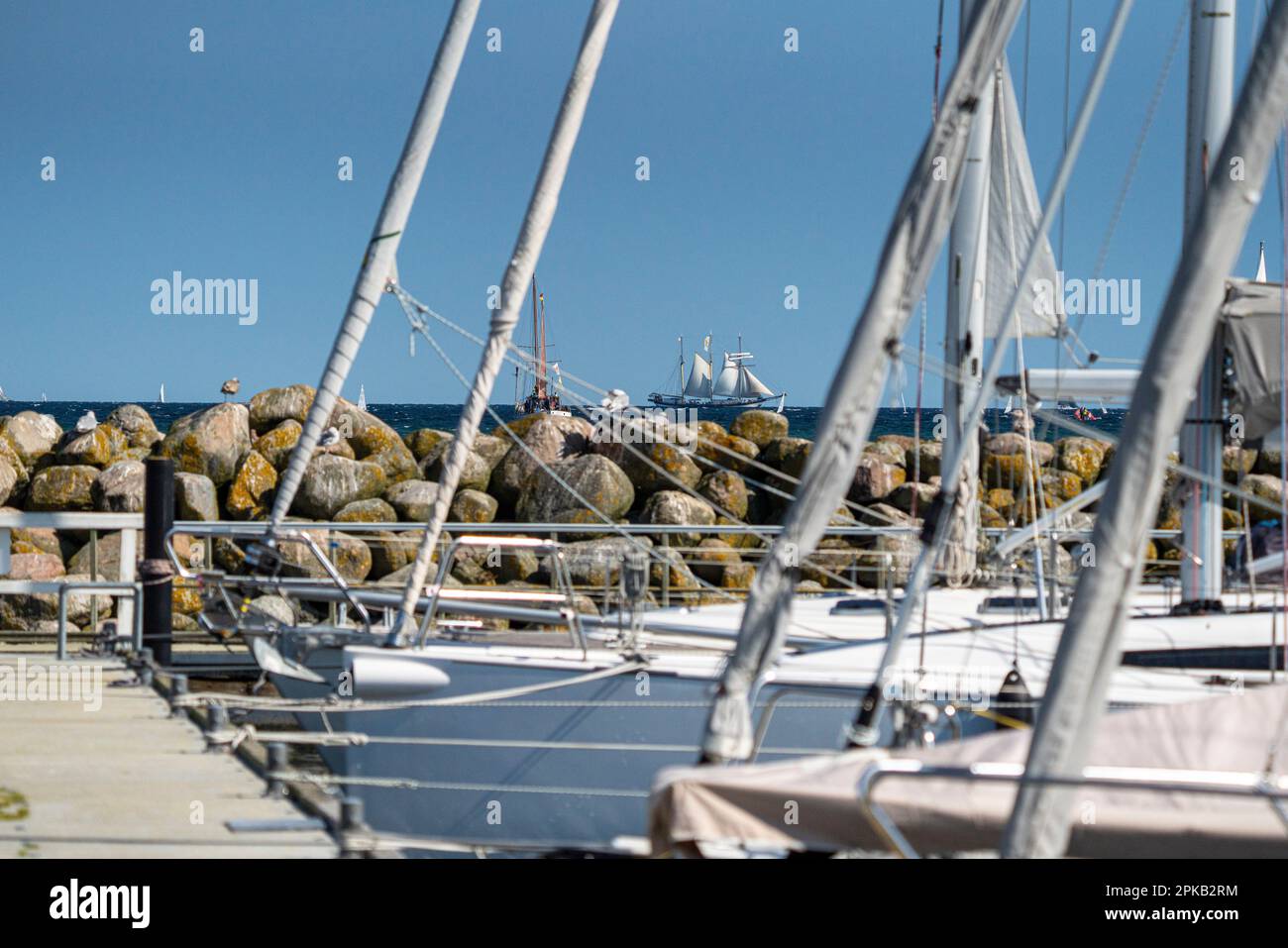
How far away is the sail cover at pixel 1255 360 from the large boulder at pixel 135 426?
2163 centimetres

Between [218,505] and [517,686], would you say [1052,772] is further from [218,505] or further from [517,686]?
[218,505]

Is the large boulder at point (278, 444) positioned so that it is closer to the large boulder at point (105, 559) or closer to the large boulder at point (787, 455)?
the large boulder at point (105, 559)

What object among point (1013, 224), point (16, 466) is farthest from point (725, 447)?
point (16, 466)

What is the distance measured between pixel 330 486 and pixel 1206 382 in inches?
595

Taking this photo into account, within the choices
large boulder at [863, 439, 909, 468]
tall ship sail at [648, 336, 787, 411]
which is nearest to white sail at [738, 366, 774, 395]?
tall ship sail at [648, 336, 787, 411]

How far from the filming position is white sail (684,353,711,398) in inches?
4899

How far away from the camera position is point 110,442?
25062mm

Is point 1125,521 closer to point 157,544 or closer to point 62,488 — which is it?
point 157,544

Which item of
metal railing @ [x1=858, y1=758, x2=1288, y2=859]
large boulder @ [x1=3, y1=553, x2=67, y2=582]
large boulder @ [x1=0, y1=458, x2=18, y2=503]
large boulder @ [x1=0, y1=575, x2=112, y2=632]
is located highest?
large boulder @ [x1=0, y1=458, x2=18, y2=503]

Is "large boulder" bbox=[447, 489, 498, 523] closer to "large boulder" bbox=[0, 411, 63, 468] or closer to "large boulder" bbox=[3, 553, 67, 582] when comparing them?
"large boulder" bbox=[3, 553, 67, 582]

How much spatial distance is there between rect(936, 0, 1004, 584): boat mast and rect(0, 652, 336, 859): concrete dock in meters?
5.91

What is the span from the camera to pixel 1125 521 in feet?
14.0
